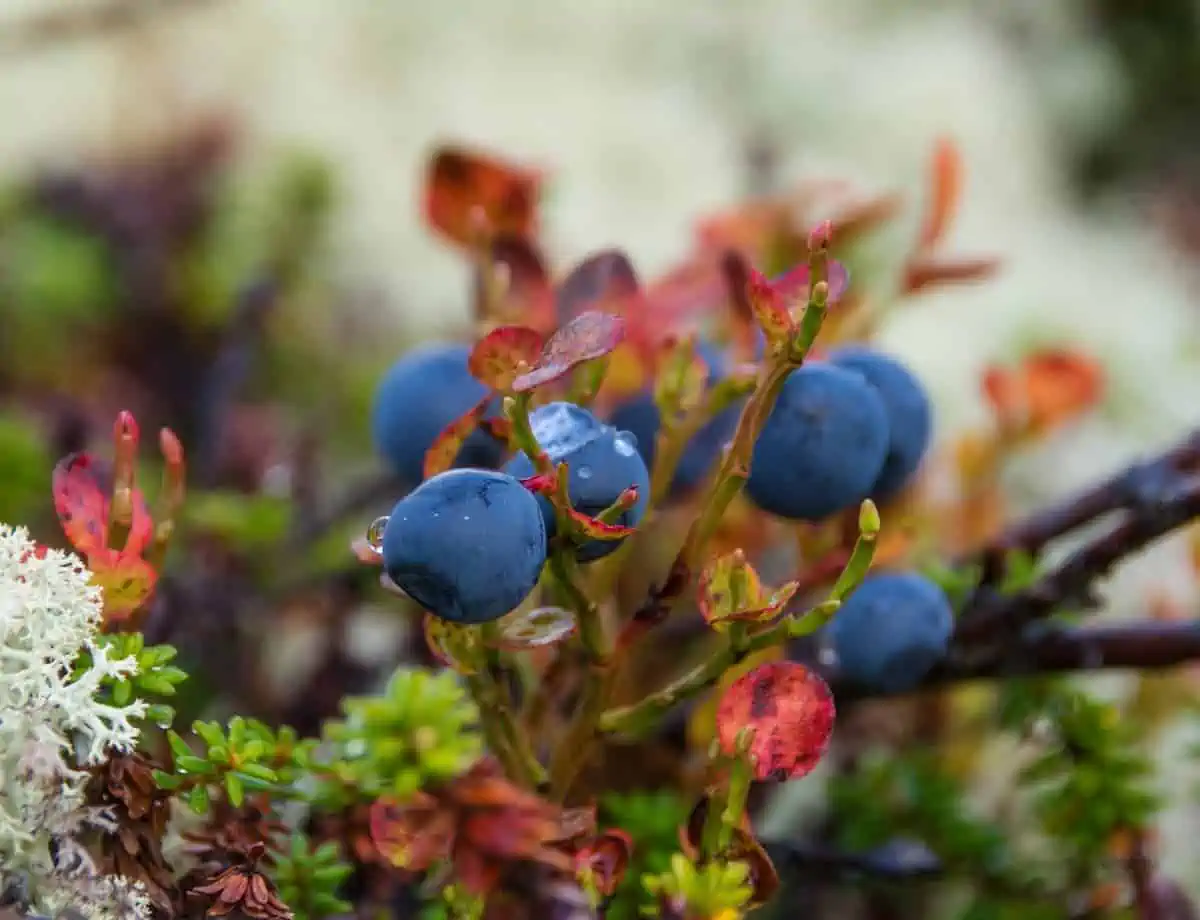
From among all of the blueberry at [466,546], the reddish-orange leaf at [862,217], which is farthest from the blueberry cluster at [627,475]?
the reddish-orange leaf at [862,217]

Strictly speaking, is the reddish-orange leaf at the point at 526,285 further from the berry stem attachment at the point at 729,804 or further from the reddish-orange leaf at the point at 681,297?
the berry stem attachment at the point at 729,804

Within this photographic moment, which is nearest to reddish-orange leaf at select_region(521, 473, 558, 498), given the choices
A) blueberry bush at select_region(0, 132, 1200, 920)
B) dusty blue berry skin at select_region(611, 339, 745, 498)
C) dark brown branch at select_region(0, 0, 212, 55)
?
blueberry bush at select_region(0, 132, 1200, 920)

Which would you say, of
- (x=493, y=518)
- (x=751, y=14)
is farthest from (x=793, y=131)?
(x=493, y=518)

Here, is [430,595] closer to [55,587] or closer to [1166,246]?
[55,587]

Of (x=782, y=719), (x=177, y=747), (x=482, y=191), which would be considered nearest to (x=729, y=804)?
(x=782, y=719)

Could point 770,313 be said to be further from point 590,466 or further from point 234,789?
point 234,789

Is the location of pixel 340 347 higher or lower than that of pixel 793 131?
lower
